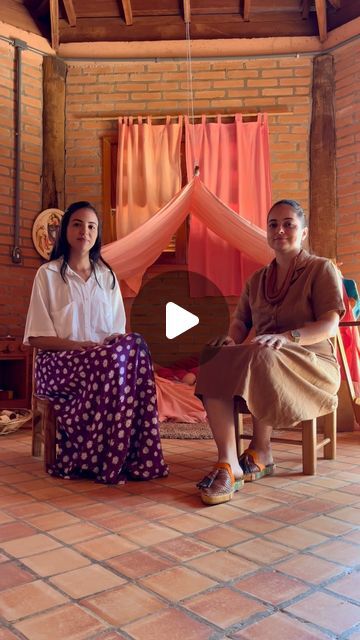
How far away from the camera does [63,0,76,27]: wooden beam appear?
177 inches

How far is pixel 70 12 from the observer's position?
178 inches

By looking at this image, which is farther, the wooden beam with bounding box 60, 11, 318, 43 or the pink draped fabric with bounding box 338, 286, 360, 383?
the wooden beam with bounding box 60, 11, 318, 43

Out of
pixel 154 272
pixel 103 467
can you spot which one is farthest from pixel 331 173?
pixel 103 467

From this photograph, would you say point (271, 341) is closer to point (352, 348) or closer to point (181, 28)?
point (352, 348)

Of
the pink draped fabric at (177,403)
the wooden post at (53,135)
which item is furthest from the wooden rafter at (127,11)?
the pink draped fabric at (177,403)

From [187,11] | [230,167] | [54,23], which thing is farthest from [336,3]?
[54,23]

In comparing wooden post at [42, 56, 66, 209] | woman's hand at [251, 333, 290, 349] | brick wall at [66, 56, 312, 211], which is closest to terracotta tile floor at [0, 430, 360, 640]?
woman's hand at [251, 333, 290, 349]

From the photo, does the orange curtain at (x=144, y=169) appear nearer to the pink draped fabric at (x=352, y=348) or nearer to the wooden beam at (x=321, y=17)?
the wooden beam at (x=321, y=17)

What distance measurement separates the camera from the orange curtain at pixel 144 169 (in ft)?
14.3

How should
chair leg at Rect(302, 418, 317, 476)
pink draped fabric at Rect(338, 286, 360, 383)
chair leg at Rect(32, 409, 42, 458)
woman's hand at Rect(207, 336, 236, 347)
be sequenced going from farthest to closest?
pink draped fabric at Rect(338, 286, 360, 383)
chair leg at Rect(32, 409, 42, 458)
chair leg at Rect(302, 418, 317, 476)
woman's hand at Rect(207, 336, 236, 347)

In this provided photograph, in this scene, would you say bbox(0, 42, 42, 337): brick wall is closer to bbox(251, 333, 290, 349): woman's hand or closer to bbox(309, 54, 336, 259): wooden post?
bbox(309, 54, 336, 259): wooden post

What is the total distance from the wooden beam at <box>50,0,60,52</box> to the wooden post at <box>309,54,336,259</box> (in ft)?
7.12

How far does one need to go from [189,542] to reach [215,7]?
14.7 feet
